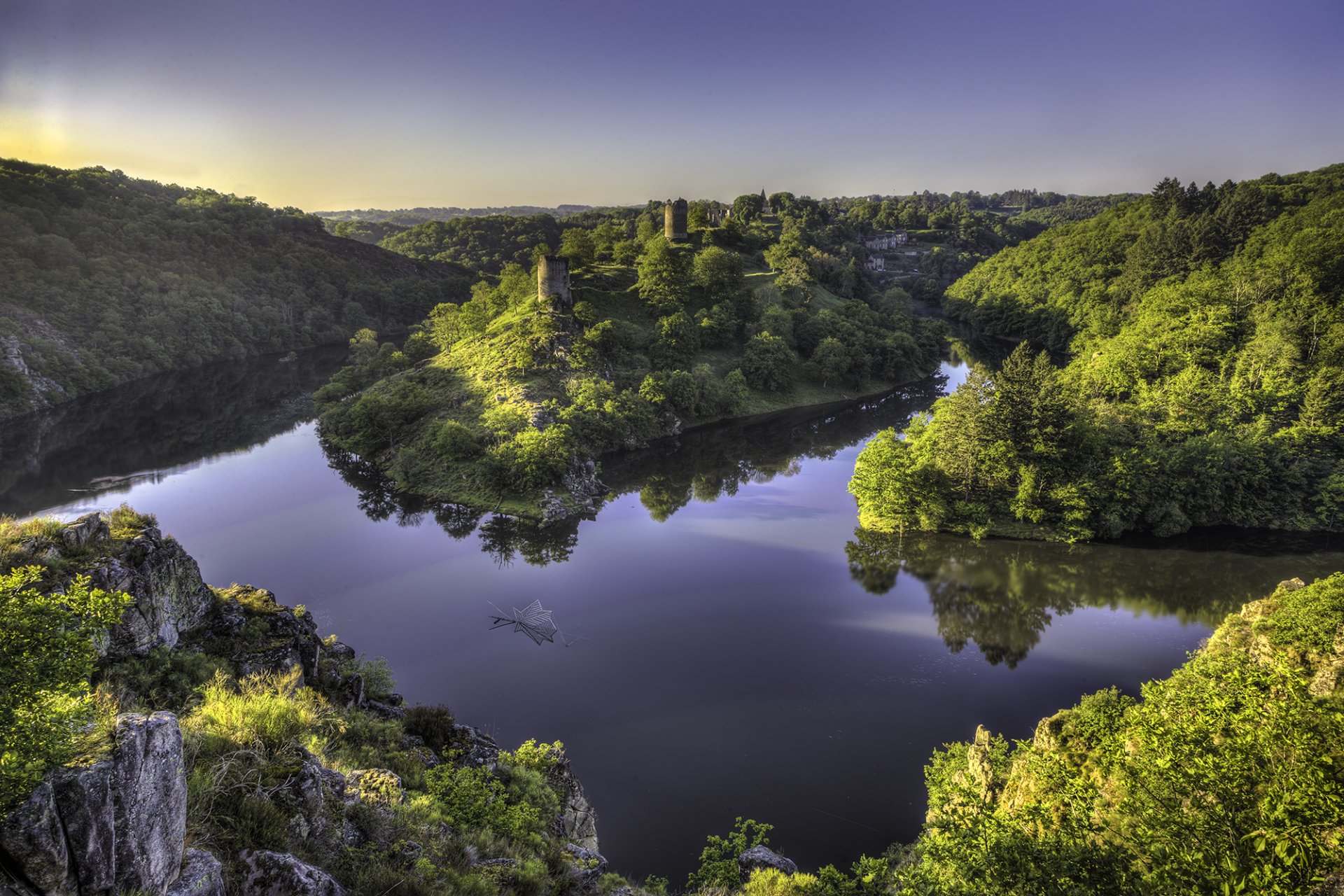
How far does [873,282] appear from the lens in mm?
138125

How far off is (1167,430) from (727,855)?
40.7 meters

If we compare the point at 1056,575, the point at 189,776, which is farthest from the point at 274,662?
the point at 1056,575

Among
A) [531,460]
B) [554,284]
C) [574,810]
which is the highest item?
[554,284]

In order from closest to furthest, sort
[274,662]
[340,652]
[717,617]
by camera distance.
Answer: [274,662] → [340,652] → [717,617]

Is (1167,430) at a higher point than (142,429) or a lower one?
higher

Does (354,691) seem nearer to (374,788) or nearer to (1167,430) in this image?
(374,788)

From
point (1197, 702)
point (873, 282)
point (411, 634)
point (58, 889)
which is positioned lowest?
point (411, 634)

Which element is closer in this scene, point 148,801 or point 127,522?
point 148,801

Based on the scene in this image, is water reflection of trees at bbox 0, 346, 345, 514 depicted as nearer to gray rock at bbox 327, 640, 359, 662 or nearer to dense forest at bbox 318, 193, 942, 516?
dense forest at bbox 318, 193, 942, 516

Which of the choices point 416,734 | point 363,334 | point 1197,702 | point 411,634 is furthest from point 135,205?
point 1197,702

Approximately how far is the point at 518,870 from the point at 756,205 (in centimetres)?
14458

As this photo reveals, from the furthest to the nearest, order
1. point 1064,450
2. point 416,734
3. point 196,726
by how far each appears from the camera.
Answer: point 1064,450, point 416,734, point 196,726

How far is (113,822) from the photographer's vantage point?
675cm

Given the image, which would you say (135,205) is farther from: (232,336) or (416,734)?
(416,734)
